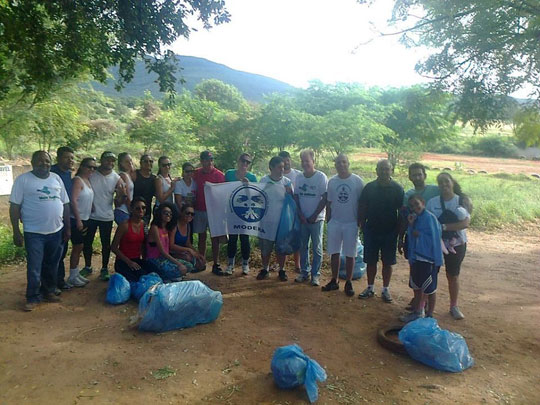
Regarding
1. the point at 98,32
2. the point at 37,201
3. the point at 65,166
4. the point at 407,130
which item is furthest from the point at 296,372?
the point at 407,130

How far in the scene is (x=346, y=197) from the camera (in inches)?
217

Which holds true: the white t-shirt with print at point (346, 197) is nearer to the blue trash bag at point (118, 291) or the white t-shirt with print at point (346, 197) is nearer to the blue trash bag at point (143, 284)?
the blue trash bag at point (143, 284)

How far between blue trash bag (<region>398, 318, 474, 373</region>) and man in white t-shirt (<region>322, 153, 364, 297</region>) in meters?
1.66

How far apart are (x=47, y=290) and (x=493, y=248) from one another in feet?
28.8

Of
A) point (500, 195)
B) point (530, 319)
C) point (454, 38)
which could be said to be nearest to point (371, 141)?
point (500, 195)

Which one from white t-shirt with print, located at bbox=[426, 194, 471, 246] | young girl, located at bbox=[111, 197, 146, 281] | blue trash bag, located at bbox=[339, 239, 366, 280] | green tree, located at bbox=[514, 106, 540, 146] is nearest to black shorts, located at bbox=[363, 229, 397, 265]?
white t-shirt with print, located at bbox=[426, 194, 471, 246]

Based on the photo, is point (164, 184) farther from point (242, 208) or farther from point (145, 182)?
point (242, 208)

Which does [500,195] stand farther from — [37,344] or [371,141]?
[37,344]

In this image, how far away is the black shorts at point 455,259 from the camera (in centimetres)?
484

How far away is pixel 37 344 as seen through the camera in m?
4.10

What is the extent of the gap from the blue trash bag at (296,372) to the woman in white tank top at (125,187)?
3324mm

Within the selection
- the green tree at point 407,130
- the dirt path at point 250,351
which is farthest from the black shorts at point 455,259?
the green tree at point 407,130

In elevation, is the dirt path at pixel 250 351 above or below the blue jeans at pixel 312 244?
below

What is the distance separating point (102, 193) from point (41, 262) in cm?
119
